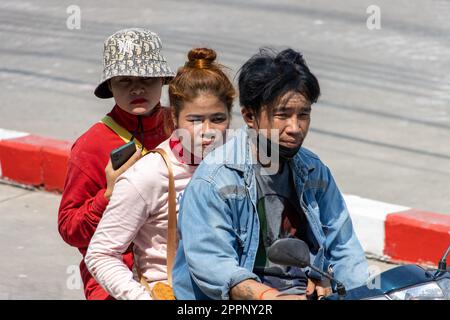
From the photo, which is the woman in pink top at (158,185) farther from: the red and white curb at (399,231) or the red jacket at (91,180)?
the red and white curb at (399,231)

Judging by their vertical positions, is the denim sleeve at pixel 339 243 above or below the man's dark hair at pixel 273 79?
below

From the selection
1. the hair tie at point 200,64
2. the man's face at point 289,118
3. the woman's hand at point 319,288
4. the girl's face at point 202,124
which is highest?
the hair tie at point 200,64

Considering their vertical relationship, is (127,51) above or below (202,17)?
above

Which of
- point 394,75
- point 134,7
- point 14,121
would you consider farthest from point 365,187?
point 134,7

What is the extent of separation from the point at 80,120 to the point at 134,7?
2762mm

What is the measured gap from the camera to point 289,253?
2973 mm

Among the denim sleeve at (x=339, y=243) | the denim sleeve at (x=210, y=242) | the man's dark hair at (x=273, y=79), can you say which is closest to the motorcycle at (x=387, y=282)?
the denim sleeve at (x=210, y=242)

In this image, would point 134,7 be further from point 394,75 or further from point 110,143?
point 110,143

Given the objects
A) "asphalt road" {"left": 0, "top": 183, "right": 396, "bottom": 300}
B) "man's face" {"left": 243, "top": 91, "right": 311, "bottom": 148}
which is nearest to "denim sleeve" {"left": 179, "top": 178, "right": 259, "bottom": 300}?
"man's face" {"left": 243, "top": 91, "right": 311, "bottom": 148}

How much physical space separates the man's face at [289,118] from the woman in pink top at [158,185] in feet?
1.29

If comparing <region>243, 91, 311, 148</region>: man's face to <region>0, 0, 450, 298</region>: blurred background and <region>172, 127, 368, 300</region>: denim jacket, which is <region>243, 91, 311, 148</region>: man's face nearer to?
<region>172, 127, 368, 300</region>: denim jacket

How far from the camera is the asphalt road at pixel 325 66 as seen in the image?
7172 millimetres

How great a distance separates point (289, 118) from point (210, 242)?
43 cm

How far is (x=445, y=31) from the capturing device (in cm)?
946
